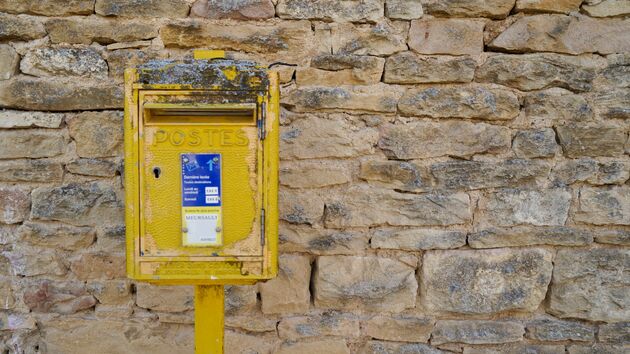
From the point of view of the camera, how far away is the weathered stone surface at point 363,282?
2.50m

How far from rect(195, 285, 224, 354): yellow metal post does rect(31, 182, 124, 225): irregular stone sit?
79cm

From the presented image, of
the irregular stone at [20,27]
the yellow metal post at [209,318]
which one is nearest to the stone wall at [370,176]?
the irregular stone at [20,27]

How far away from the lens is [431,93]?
2445 millimetres

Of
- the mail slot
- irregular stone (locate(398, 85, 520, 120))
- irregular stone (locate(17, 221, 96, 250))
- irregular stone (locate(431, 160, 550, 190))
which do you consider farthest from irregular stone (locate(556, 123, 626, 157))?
irregular stone (locate(17, 221, 96, 250))

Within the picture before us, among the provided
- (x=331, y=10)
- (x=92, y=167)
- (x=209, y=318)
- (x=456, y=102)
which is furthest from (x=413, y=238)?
(x=92, y=167)

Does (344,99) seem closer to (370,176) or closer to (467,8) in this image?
(370,176)

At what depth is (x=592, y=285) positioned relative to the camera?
2.52 meters

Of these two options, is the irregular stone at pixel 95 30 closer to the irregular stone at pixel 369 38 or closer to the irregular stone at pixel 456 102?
the irregular stone at pixel 369 38

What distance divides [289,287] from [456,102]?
1238 millimetres

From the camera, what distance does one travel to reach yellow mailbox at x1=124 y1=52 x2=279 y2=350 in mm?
1711

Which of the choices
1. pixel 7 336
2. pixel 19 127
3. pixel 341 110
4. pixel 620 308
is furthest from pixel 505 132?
pixel 7 336

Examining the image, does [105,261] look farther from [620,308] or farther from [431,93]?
[620,308]

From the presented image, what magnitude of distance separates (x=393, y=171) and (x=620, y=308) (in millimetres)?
1354

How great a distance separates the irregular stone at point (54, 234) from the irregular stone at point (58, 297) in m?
0.20
